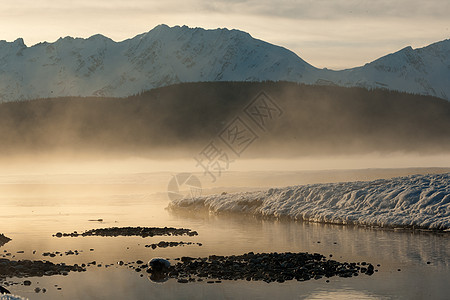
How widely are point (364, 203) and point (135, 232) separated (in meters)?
19.7

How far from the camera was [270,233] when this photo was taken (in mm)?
52156

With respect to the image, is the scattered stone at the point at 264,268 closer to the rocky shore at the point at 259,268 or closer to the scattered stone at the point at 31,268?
the rocky shore at the point at 259,268

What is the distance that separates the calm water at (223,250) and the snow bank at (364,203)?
86.9 inches

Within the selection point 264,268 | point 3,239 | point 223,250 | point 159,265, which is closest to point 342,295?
point 264,268

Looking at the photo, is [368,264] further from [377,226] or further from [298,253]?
[377,226]

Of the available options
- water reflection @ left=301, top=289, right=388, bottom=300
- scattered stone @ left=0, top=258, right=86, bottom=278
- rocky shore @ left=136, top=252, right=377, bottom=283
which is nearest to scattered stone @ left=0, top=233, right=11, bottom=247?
scattered stone @ left=0, top=258, right=86, bottom=278

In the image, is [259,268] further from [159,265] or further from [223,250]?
[223,250]

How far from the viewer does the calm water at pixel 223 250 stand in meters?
29.4

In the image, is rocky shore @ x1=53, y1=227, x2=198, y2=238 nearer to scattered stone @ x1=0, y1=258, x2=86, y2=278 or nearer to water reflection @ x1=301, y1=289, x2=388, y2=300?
scattered stone @ x1=0, y1=258, x2=86, y2=278

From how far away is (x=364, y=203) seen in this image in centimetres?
5912

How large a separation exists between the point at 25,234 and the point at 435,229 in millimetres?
30433

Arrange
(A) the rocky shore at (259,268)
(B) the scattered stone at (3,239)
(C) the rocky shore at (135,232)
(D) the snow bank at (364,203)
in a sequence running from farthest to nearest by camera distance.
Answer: (D) the snow bank at (364,203)
(C) the rocky shore at (135,232)
(B) the scattered stone at (3,239)
(A) the rocky shore at (259,268)

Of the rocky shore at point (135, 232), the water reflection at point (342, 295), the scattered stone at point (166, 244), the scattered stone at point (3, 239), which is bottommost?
the water reflection at point (342, 295)

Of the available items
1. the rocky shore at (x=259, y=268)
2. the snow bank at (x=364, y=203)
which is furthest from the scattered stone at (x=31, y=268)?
the snow bank at (x=364, y=203)
